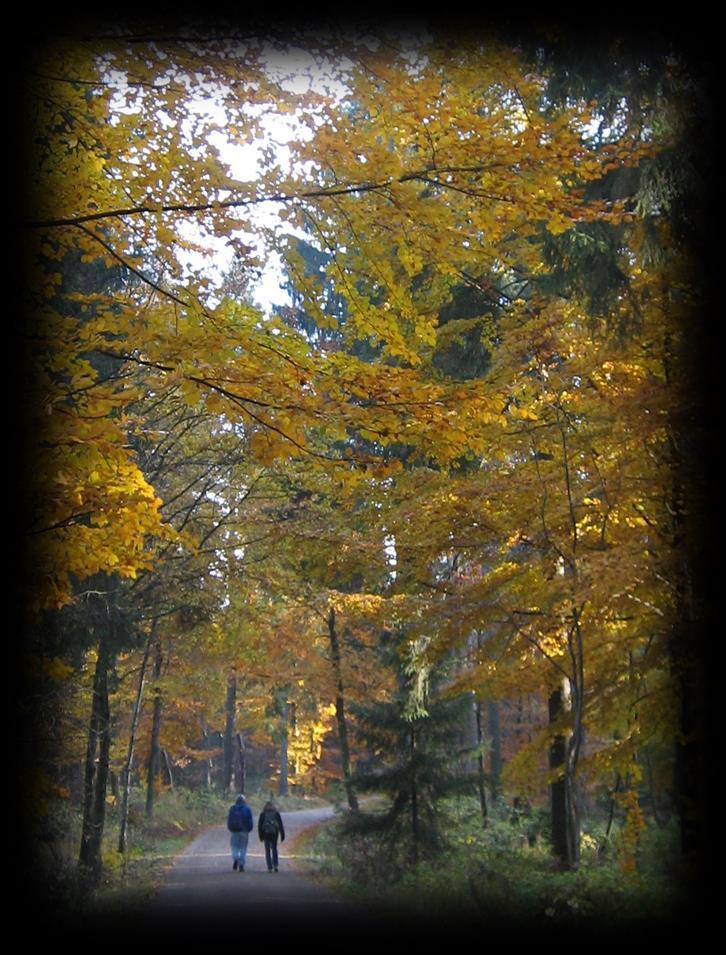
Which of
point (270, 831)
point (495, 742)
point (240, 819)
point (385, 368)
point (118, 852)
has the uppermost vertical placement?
point (385, 368)

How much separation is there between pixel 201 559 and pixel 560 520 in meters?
5.92

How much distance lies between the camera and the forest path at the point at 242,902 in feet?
25.5

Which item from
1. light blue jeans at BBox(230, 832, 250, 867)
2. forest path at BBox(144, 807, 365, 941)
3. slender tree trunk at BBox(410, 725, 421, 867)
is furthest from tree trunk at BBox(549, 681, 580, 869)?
light blue jeans at BBox(230, 832, 250, 867)

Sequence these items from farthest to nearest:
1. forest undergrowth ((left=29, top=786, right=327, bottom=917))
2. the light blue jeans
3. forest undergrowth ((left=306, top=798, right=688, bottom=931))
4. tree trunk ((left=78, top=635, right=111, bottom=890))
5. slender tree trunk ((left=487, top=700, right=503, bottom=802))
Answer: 1. slender tree trunk ((left=487, top=700, right=503, bottom=802))
2. the light blue jeans
3. tree trunk ((left=78, top=635, right=111, bottom=890))
4. forest undergrowth ((left=29, top=786, right=327, bottom=917))
5. forest undergrowth ((left=306, top=798, right=688, bottom=931))

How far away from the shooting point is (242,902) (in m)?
9.19

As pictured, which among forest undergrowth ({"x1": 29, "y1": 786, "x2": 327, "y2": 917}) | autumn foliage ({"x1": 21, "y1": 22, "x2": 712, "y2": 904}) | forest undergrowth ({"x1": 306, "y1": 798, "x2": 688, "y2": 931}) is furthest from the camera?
forest undergrowth ({"x1": 29, "y1": 786, "x2": 327, "y2": 917})

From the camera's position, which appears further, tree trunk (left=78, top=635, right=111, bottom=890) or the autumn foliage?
tree trunk (left=78, top=635, right=111, bottom=890)

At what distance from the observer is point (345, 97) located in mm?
4621

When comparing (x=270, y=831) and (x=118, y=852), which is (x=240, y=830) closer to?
(x=270, y=831)

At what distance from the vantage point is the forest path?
7.77m

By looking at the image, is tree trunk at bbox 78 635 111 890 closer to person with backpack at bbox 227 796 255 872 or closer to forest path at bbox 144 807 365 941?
forest path at bbox 144 807 365 941

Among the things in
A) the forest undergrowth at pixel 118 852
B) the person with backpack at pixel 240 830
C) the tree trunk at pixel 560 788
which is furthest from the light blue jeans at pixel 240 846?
the tree trunk at pixel 560 788

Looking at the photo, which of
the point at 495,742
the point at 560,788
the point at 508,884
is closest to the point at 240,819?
the point at 560,788

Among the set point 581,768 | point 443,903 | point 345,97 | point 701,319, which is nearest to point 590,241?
point 701,319
